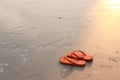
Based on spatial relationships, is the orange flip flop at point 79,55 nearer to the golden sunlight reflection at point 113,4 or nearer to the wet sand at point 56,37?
the wet sand at point 56,37

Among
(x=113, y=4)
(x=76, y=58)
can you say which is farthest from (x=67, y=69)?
(x=113, y=4)

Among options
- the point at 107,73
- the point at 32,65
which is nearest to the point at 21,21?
the point at 32,65

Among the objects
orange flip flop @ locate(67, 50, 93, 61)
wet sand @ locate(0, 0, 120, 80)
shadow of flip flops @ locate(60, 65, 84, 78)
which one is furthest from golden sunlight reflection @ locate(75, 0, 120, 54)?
shadow of flip flops @ locate(60, 65, 84, 78)

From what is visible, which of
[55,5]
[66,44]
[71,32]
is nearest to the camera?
[66,44]

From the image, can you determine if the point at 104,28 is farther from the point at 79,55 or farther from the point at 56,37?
the point at 79,55

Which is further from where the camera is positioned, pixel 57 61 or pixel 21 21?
pixel 21 21

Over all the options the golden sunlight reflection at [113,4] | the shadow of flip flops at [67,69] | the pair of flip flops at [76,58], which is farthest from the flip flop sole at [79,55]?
the golden sunlight reflection at [113,4]

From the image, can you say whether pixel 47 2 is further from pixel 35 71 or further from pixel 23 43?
pixel 35 71
